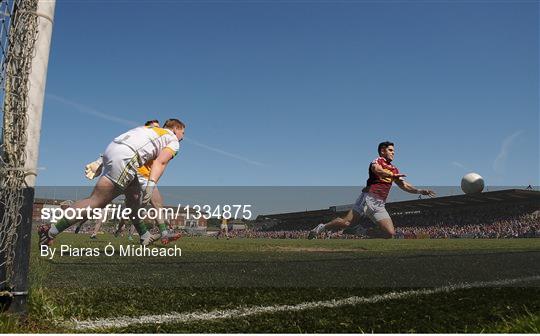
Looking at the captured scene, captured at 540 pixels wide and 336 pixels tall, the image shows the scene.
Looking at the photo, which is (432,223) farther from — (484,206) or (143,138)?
(143,138)

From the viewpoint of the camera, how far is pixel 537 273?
5.18 m

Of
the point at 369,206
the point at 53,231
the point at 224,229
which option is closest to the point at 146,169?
the point at 53,231

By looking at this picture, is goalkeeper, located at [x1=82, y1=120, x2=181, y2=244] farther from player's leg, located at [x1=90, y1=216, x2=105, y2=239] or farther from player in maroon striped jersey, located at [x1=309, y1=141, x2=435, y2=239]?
player in maroon striped jersey, located at [x1=309, y1=141, x2=435, y2=239]

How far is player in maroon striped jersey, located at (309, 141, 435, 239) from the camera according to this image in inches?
358

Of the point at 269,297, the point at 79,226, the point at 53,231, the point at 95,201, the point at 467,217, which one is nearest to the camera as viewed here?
the point at 269,297

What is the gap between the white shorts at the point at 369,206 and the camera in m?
9.47

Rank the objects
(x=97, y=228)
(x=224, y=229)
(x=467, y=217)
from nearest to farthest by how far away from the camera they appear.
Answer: (x=97, y=228) < (x=224, y=229) < (x=467, y=217)

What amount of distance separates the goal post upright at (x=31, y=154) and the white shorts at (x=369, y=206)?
7.36 meters

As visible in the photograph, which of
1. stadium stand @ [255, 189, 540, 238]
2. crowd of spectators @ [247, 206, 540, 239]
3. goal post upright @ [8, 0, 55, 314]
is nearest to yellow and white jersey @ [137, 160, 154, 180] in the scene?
goal post upright @ [8, 0, 55, 314]

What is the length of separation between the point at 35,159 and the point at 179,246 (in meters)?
4.63

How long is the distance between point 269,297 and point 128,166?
2.98 m

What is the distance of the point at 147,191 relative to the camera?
19.0 ft

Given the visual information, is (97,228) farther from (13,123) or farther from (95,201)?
(13,123)

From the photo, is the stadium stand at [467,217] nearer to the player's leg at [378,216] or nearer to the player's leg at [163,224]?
the player's leg at [378,216]
